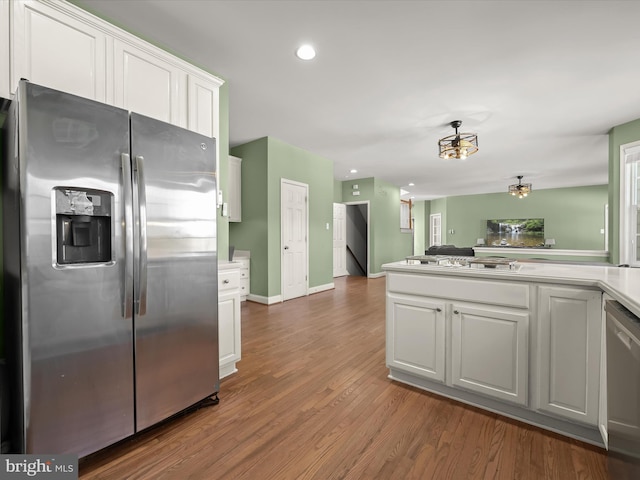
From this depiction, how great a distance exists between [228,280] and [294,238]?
116 inches

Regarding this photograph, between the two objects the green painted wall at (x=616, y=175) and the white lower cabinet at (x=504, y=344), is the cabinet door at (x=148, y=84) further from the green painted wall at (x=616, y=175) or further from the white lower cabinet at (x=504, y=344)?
the green painted wall at (x=616, y=175)

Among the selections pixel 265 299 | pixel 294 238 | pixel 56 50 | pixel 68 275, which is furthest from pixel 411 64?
pixel 265 299

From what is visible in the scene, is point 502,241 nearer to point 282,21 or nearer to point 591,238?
point 591,238

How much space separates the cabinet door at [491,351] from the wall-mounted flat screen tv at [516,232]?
9934 millimetres

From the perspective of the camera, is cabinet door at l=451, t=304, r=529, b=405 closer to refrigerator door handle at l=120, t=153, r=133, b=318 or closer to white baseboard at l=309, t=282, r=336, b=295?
refrigerator door handle at l=120, t=153, r=133, b=318

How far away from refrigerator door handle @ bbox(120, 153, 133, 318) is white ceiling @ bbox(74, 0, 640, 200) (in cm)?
132

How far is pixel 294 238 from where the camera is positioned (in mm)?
5254

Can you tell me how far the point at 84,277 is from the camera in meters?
1.38

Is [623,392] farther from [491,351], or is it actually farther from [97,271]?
[97,271]

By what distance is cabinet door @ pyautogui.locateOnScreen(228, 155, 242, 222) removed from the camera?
4.91 meters

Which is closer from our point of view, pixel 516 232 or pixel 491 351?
pixel 491 351

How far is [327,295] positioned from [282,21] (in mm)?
4334

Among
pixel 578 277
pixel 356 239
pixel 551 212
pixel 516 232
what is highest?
pixel 551 212

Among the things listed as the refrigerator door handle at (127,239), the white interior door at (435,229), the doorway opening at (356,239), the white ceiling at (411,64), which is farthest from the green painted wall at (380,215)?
the refrigerator door handle at (127,239)
